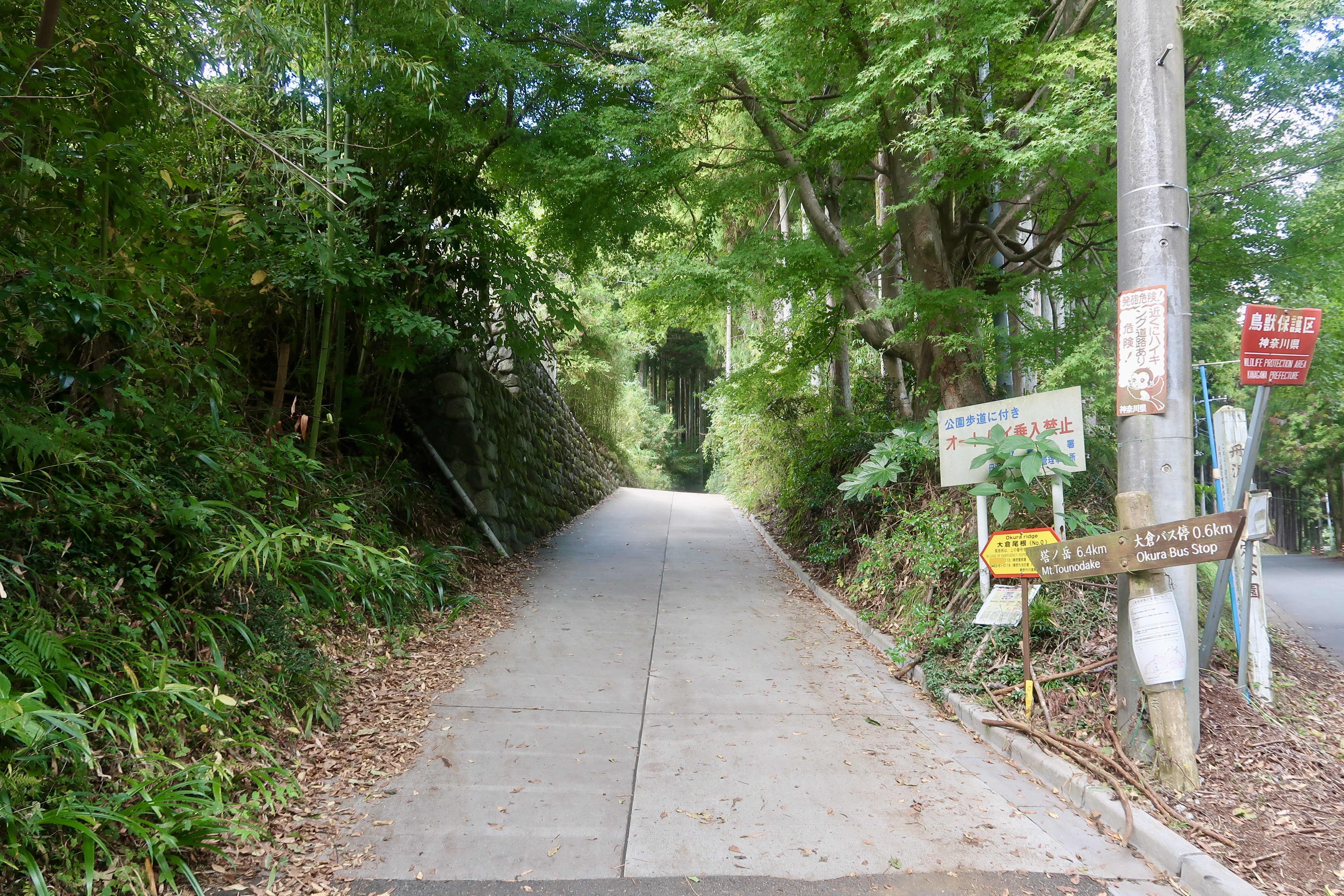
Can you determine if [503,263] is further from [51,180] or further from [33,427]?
[33,427]

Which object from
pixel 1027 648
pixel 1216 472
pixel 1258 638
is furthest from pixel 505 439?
pixel 1258 638

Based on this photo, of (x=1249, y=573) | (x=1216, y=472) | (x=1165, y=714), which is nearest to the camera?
(x=1165, y=714)

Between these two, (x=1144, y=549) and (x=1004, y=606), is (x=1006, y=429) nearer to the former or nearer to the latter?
(x=1004, y=606)

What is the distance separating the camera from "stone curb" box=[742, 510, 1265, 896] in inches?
119

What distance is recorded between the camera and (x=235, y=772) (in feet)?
11.4

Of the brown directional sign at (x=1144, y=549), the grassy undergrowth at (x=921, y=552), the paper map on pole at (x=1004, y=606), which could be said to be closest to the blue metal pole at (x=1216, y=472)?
the grassy undergrowth at (x=921, y=552)

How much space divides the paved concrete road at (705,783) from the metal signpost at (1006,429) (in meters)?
1.56

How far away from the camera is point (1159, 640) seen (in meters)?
3.78

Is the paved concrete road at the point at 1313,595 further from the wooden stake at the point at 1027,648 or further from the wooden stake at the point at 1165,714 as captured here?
the wooden stake at the point at 1165,714

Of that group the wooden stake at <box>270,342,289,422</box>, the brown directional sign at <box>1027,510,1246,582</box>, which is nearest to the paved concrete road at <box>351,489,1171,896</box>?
the brown directional sign at <box>1027,510,1246,582</box>

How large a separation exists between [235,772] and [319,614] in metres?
1.78

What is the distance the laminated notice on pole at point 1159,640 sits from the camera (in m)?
3.75

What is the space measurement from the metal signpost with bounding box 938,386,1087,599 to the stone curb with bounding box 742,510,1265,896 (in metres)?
1.03

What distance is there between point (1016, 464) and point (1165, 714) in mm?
1895
